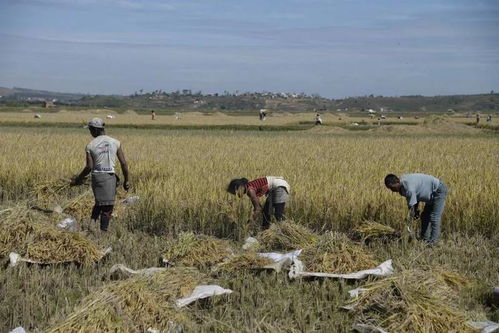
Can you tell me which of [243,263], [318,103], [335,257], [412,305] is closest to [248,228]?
[243,263]

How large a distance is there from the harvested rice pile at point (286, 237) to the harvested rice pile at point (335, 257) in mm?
574

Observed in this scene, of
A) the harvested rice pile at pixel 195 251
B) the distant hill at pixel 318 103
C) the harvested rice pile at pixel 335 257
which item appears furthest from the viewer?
the distant hill at pixel 318 103

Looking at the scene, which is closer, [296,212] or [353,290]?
[353,290]

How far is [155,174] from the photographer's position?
1228cm

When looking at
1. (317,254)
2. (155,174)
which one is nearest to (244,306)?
(317,254)

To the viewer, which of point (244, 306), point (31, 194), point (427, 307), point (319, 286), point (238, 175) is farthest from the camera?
point (238, 175)

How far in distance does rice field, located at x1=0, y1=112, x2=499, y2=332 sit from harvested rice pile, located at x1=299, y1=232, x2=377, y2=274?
0.22m

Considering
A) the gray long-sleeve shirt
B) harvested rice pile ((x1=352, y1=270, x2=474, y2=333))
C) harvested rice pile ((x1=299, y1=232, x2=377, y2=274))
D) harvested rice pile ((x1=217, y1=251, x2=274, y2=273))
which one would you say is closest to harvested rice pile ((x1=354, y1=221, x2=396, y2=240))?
the gray long-sleeve shirt

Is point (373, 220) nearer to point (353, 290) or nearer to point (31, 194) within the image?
point (353, 290)

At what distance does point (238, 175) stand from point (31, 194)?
376 cm

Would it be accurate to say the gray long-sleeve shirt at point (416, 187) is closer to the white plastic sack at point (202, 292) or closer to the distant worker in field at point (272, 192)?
the distant worker in field at point (272, 192)

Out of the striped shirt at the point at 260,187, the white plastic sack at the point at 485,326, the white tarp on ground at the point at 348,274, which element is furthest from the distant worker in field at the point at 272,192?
the white plastic sack at the point at 485,326

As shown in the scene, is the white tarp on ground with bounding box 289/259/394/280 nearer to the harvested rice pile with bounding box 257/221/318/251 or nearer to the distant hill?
the harvested rice pile with bounding box 257/221/318/251

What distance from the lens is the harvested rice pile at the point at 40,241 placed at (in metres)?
6.46
